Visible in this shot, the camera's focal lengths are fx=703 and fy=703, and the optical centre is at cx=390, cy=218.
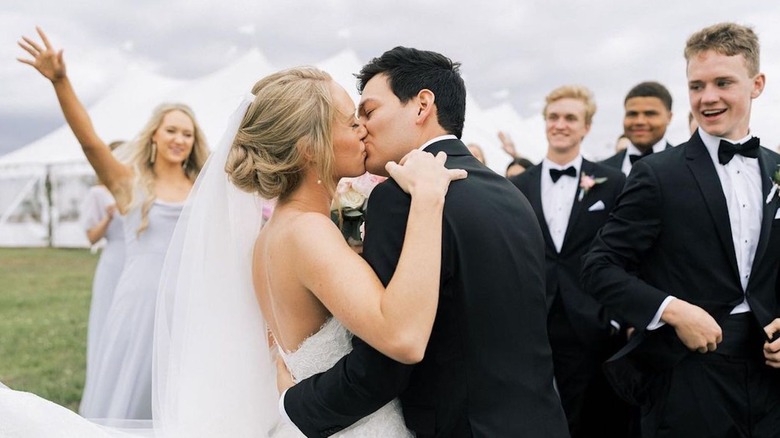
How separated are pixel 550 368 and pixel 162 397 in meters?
1.51

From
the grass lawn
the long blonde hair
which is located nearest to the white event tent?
the grass lawn

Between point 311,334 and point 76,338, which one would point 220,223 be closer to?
point 311,334

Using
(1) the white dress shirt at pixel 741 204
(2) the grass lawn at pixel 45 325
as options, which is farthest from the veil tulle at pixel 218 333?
(2) the grass lawn at pixel 45 325

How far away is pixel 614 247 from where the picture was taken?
3.13 m

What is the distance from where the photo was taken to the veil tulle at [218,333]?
2.60m

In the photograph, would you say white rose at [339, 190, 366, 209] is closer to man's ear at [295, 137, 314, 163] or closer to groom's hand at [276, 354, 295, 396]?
man's ear at [295, 137, 314, 163]

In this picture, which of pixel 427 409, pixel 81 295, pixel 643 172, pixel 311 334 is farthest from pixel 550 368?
pixel 81 295

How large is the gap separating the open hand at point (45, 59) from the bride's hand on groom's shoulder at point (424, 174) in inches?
122

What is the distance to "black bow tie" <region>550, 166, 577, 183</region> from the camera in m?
4.87

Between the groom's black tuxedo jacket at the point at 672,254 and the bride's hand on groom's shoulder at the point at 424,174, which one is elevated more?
the bride's hand on groom's shoulder at the point at 424,174

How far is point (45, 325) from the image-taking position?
33.1ft

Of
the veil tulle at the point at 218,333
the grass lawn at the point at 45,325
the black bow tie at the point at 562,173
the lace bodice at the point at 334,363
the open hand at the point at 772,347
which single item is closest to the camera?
the lace bodice at the point at 334,363

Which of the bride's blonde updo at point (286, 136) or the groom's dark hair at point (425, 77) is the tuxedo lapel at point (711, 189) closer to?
the groom's dark hair at point (425, 77)

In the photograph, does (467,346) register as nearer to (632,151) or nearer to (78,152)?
(632,151)
